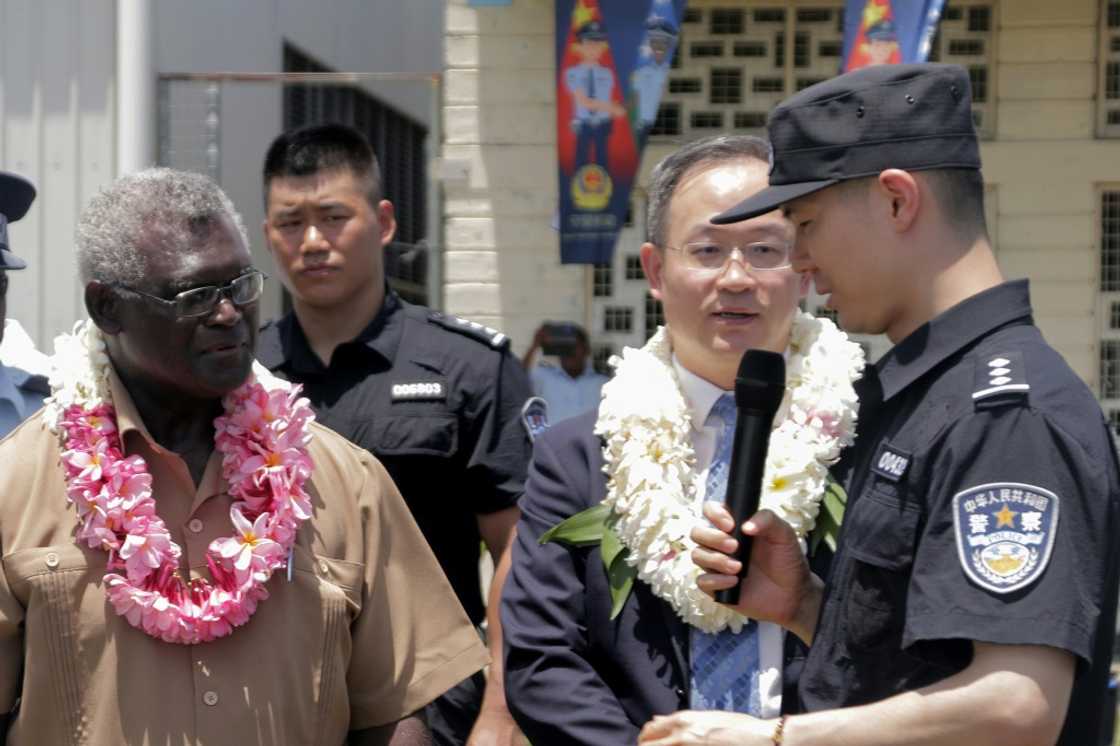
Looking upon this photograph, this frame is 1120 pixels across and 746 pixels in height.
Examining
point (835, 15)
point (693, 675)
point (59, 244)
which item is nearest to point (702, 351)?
point (693, 675)

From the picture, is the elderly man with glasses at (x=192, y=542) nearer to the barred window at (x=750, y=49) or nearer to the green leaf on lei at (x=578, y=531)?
the green leaf on lei at (x=578, y=531)

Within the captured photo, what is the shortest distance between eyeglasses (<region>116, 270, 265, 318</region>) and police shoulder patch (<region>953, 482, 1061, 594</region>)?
1.49 metres

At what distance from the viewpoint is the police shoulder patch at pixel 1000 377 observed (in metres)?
2.35

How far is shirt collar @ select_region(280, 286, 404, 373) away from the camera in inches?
184

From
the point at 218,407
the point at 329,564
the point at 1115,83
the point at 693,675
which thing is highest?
the point at 1115,83

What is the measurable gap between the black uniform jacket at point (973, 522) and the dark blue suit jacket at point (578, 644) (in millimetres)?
706

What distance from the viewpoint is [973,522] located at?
2303 millimetres

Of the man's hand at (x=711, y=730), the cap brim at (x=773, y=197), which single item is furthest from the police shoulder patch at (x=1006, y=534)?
the cap brim at (x=773, y=197)

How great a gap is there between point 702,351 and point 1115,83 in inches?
303

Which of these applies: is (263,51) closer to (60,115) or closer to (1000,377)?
(60,115)

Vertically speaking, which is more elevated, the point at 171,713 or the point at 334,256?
the point at 334,256

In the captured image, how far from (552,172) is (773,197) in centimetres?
783

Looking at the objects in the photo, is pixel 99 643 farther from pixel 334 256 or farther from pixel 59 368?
pixel 334 256

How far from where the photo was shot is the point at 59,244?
852 centimetres
